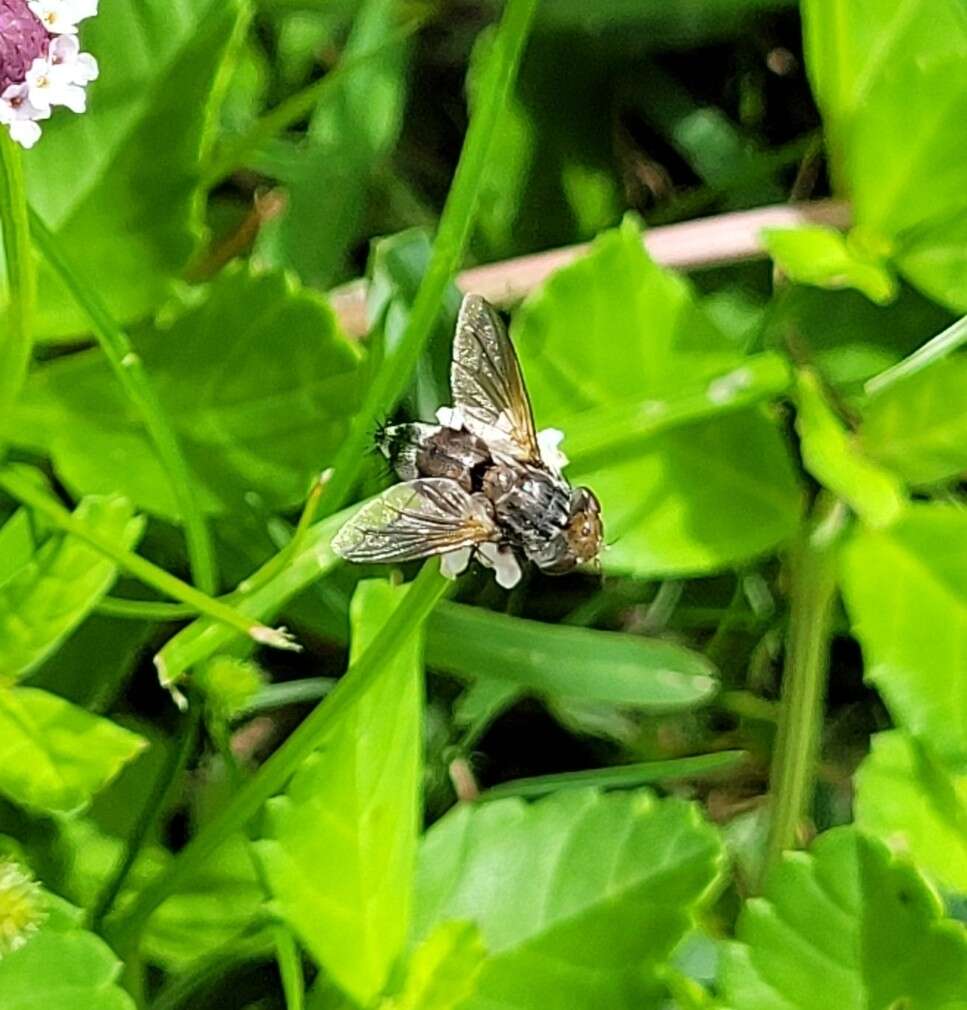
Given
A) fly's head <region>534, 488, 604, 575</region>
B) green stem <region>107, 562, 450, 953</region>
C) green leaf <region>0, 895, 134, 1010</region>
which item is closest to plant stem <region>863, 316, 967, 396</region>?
fly's head <region>534, 488, 604, 575</region>

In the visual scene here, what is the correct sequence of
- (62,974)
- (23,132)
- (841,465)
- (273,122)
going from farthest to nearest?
(273,122), (841,465), (62,974), (23,132)

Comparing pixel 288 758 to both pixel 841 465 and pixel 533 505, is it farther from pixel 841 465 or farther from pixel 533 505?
pixel 841 465

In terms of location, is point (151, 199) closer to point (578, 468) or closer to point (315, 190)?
point (315, 190)

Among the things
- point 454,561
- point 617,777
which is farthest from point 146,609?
point 617,777

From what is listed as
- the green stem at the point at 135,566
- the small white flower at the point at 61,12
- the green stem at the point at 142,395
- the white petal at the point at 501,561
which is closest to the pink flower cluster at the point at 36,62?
the small white flower at the point at 61,12

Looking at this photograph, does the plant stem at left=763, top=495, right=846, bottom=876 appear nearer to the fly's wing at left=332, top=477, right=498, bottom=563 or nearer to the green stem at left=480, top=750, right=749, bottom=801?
the green stem at left=480, top=750, right=749, bottom=801

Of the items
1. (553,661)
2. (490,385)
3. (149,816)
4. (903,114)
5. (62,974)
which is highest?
(903,114)
